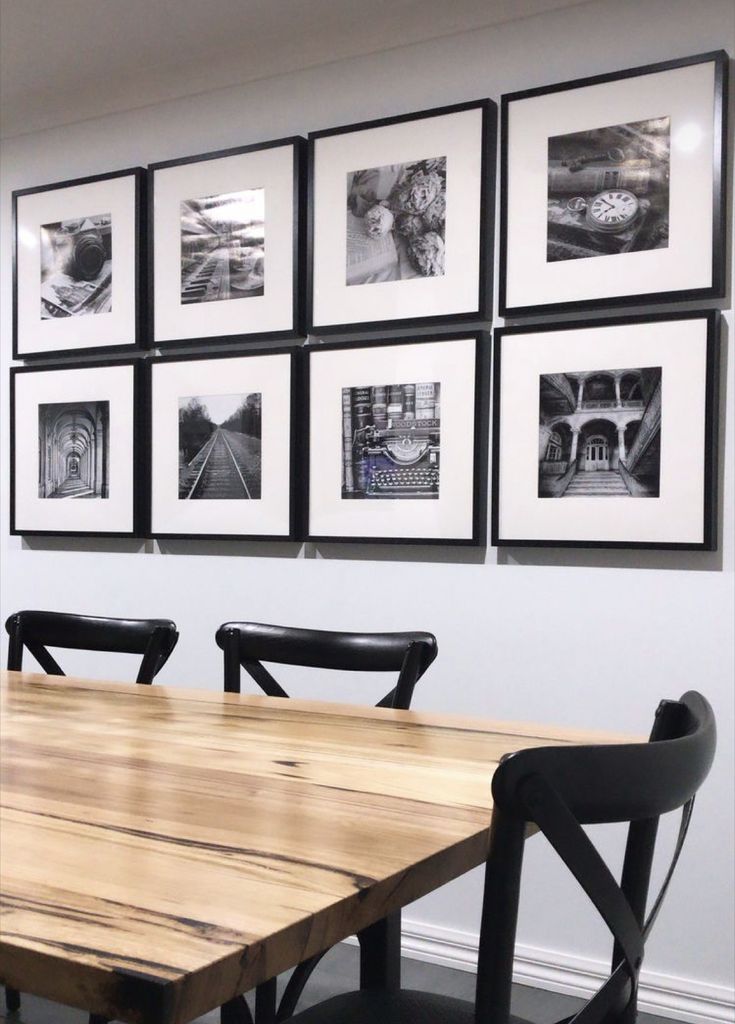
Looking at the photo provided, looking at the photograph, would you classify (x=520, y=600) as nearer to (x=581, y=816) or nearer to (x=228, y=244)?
(x=228, y=244)

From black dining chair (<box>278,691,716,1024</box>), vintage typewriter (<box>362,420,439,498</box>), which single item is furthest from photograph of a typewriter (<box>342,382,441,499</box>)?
black dining chair (<box>278,691,716,1024</box>)

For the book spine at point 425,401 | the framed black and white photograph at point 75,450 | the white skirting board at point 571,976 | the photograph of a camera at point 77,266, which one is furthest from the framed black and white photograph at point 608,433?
the photograph of a camera at point 77,266

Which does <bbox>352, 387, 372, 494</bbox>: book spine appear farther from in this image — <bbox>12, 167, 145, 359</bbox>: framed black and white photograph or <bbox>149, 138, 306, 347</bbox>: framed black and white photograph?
<bbox>12, 167, 145, 359</bbox>: framed black and white photograph

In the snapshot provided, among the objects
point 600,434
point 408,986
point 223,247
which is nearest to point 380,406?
point 600,434

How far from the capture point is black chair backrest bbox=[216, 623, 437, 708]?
5.95 feet

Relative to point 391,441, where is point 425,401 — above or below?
above

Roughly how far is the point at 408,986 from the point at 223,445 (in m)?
1.51

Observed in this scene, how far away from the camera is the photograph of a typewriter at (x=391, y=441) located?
8.70 ft

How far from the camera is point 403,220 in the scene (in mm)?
→ 2691

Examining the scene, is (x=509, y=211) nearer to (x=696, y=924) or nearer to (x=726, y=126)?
(x=726, y=126)

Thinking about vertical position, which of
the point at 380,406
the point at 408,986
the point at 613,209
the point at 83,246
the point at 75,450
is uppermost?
the point at 83,246

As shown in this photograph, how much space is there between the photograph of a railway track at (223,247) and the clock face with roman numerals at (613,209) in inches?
37.7

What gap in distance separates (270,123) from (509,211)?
0.84 meters

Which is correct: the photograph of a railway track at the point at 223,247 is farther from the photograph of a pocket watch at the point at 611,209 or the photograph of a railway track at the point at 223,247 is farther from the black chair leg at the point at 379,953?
the black chair leg at the point at 379,953
